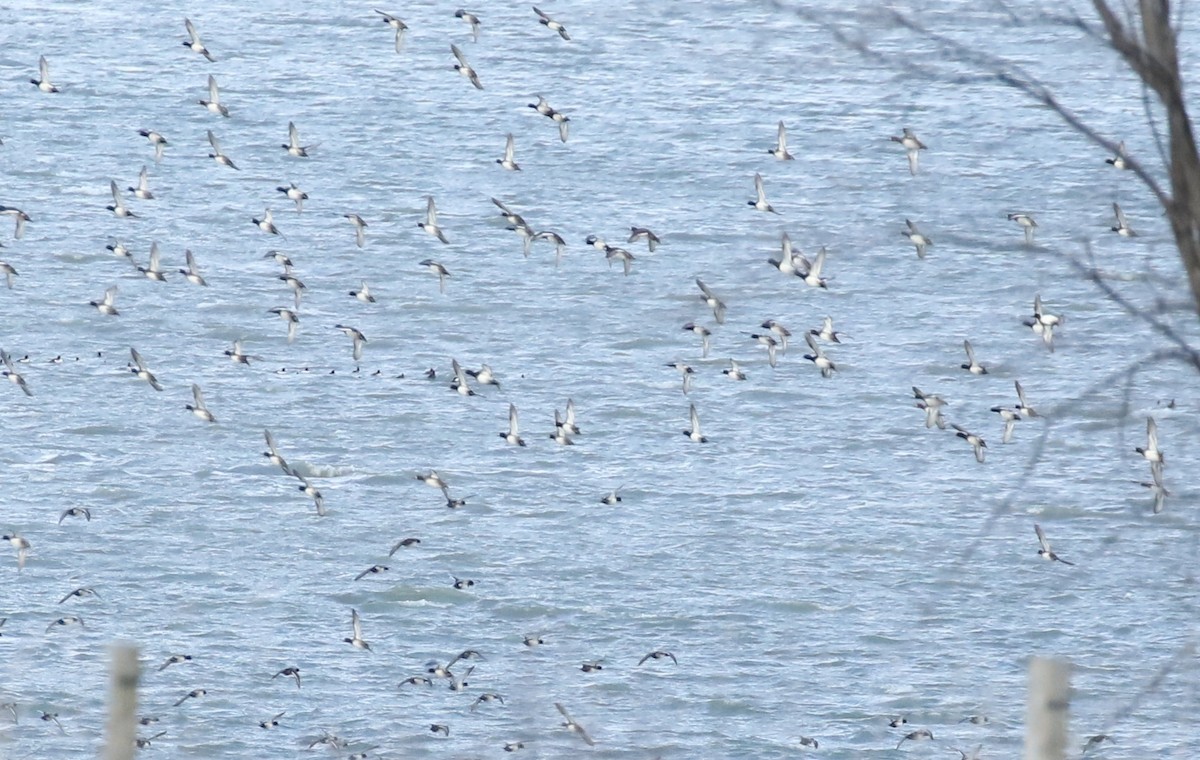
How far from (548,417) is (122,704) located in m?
46.6

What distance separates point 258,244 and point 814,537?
26.3 meters

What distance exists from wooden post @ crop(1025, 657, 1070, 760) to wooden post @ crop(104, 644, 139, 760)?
2.81 m

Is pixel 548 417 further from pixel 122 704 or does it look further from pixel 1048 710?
pixel 1048 710

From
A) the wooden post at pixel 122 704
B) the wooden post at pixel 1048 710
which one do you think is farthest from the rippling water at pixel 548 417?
the wooden post at pixel 1048 710

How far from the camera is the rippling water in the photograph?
37.7 m

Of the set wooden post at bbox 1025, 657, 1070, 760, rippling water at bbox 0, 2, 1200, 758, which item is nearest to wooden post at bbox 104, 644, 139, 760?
wooden post at bbox 1025, 657, 1070, 760

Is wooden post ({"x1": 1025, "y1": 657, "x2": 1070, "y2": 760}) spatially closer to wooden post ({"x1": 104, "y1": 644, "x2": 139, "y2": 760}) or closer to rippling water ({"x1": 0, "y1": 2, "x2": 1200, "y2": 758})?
wooden post ({"x1": 104, "y1": 644, "x2": 139, "y2": 760})

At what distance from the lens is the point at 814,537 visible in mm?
46469

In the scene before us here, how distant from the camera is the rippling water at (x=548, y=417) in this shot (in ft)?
124

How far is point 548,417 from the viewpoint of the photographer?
2094 inches

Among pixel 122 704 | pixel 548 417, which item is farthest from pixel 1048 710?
pixel 548 417

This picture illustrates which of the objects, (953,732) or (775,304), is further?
(775,304)

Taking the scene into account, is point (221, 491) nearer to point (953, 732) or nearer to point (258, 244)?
point (258, 244)

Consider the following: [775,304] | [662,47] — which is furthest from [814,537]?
[662,47]
